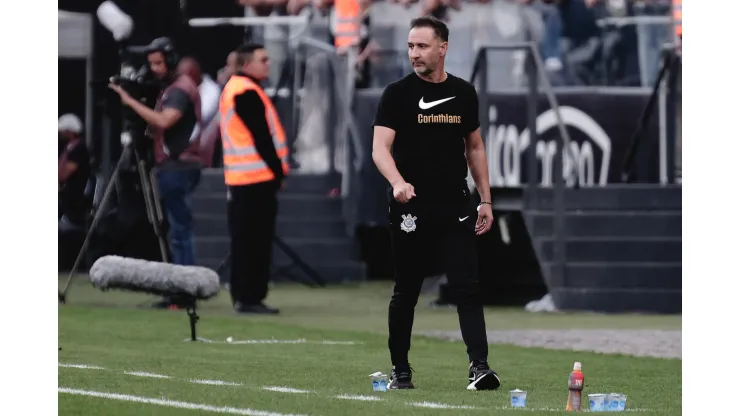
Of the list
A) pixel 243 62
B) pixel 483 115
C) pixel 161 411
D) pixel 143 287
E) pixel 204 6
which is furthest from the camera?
pixel 204 6

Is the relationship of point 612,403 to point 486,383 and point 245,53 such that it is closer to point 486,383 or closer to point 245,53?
point 486,383

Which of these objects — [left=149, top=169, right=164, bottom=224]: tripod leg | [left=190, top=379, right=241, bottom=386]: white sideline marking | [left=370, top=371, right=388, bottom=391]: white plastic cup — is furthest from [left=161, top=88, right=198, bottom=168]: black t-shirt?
[left=370, top=371, right=388, bottom=391]: white plastic cup

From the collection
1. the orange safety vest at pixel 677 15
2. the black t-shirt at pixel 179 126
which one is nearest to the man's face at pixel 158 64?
the black t-shirt at pixel 179 126

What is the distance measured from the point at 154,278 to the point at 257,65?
2.90 meters

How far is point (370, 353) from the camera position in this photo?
11727mm

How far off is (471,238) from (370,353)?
2.74 meters

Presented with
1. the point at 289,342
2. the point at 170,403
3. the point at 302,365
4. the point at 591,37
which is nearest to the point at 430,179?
the point at 170,403

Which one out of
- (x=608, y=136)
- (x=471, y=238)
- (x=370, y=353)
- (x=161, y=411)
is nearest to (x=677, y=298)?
(x=608, y=136)

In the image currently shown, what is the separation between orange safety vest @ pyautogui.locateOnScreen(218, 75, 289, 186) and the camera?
15.0 m

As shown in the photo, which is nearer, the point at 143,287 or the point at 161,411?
the point at 161,411

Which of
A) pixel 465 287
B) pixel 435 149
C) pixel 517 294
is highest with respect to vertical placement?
pixel 435 149

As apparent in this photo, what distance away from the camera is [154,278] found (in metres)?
12.6

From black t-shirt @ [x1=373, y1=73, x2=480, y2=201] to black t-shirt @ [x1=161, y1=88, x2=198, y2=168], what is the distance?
6.70m
